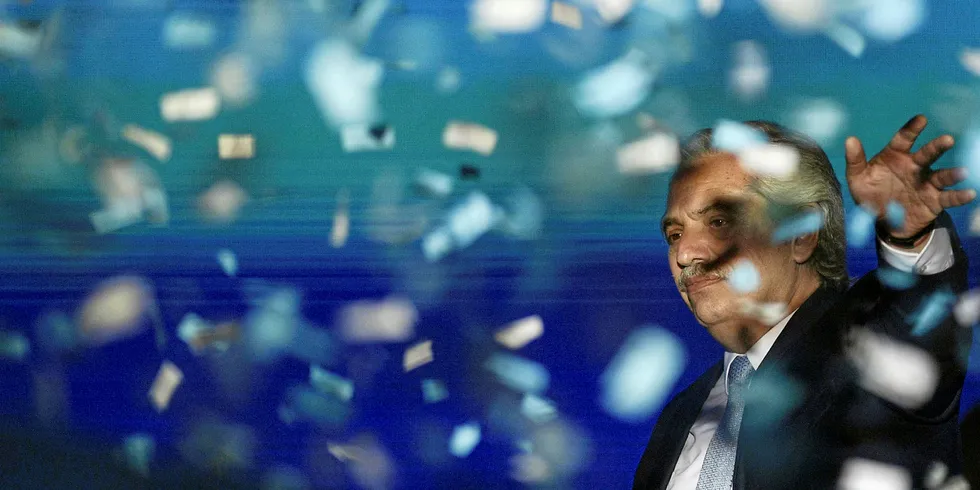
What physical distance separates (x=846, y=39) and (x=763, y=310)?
0.71m

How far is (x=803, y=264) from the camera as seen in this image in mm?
1243

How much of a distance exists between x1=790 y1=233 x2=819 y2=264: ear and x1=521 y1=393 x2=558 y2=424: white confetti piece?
61 centimetres

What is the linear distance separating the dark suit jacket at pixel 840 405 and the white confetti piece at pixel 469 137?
0.77 m

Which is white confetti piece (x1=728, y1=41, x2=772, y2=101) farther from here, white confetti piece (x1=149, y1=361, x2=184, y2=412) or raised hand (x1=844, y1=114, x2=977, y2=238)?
white confetti piece (x1=149, y1=361, x2=184, y2=412)

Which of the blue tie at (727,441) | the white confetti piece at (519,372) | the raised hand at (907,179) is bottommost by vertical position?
the white confetti piece at (519,372)

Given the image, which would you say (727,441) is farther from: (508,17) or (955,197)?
(508,17)

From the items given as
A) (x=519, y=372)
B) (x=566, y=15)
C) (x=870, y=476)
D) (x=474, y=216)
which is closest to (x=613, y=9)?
(x=566, y=15)

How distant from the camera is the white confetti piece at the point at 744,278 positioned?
3.94ft

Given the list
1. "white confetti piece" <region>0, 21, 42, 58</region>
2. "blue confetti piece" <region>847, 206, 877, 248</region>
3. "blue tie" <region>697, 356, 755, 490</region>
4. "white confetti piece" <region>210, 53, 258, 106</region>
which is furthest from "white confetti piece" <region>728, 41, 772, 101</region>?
"white confetti piece" <region>0, 21, 42, 58</region>

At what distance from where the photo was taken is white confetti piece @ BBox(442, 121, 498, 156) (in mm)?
1774

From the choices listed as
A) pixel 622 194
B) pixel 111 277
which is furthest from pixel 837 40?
pixel 111 277

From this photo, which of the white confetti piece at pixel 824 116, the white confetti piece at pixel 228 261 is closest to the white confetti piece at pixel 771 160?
the white confetti piece at pixel 824 116

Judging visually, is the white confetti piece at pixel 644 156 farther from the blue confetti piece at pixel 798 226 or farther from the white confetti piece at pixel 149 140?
the white confetti piece at pixel 149 140

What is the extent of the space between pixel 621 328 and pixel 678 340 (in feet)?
0.33
